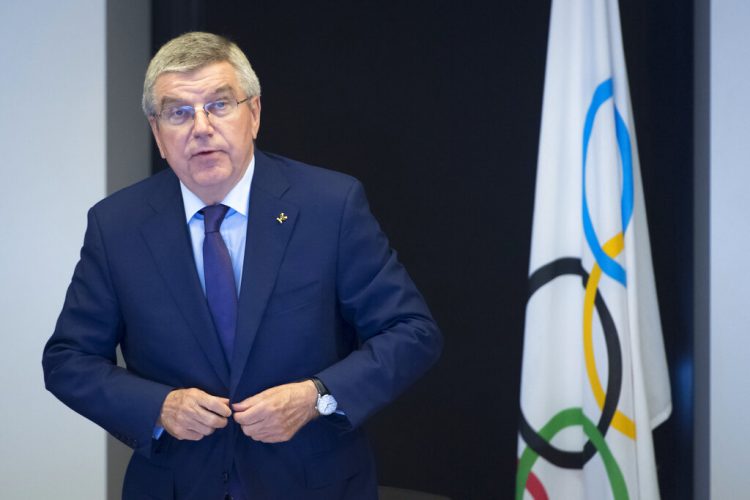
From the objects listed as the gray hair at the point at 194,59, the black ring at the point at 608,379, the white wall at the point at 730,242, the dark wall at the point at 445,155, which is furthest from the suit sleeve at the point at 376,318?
the dark wall at the point at 445,155

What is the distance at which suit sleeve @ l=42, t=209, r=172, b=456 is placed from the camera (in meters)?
1.99

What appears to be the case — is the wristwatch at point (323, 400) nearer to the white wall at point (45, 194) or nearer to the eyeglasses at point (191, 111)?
the eyeglasses at point (191, 111)

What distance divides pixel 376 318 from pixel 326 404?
0.75 feet

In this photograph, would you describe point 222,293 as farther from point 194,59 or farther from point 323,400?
point 194,59

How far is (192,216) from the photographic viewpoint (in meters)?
2.19

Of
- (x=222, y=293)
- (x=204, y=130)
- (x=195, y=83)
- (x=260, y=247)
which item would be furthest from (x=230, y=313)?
(x=195, y=83)

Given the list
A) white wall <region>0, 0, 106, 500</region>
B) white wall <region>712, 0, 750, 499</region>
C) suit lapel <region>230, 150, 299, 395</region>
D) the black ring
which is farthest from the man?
white wall <region>0, 0, 106, 500</region>

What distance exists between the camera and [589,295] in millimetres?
2959

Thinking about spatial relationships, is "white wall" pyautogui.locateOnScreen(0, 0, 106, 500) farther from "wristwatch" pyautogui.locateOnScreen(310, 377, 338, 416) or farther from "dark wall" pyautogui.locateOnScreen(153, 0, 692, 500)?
"wristwatch" pyautogui.locateOnScreen(310, 377, 338, 416)

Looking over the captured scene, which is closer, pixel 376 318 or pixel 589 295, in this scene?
pixel 376 318

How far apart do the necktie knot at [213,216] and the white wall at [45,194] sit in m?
1.41

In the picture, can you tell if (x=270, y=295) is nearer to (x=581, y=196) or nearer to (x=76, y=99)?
(x=581, y=196)

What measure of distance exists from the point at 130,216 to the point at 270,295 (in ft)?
1.33

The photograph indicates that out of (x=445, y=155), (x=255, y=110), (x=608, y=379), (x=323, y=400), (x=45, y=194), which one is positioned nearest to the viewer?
(x=323, y=400)
